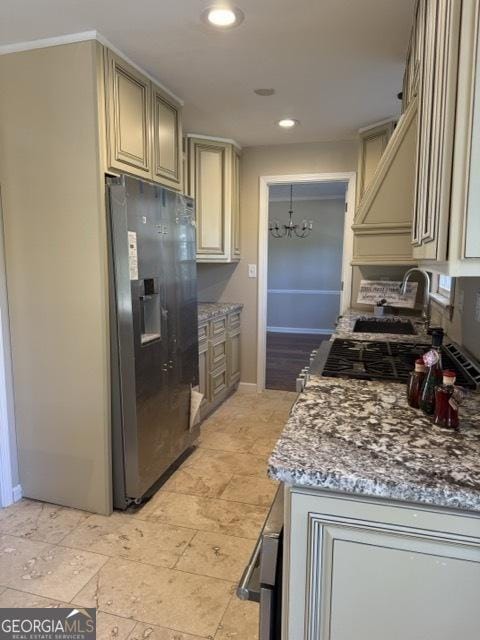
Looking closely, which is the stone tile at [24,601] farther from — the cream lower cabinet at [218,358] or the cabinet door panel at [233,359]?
the cabinet door panel at [233,359]

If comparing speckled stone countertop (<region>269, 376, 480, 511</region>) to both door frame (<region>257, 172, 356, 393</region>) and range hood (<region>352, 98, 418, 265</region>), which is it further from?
door frame (<region>257, 172, 356, 393</region>)

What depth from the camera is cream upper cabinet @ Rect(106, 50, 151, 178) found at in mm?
2018

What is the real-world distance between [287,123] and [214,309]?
1.62 m

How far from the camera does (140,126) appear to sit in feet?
7.47

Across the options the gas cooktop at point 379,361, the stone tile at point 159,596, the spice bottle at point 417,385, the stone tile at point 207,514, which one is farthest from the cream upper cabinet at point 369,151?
the stone tile at point 159,596

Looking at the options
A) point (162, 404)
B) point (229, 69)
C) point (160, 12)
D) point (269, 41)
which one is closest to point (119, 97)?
point (160, 12)

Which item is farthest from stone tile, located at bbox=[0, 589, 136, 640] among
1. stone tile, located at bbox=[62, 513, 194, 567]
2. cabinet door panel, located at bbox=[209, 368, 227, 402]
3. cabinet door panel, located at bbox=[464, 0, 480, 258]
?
cabinet door panel, located at bbox=[209, 368, 227, 402]

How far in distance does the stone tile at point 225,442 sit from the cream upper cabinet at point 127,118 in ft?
6.21

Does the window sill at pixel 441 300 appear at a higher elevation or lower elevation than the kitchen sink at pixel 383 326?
higher

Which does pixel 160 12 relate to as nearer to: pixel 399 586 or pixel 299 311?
pixel 399 586

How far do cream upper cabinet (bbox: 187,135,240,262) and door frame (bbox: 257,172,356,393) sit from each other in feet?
1.20

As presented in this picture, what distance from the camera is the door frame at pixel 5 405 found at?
85.7 inches

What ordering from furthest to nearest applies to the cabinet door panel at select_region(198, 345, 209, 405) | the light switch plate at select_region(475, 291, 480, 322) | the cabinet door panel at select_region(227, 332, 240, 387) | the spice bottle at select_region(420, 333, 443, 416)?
the cabinet door panel at select_region(227, 332, 240, 387), the cabinet door panel at select_region(198, 345, 209, 405), the light switch plate at select_region(475, 291, 480, 322), the spice bottle at select_region(420, 333, 443, 416)

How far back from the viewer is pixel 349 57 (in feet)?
6.99
